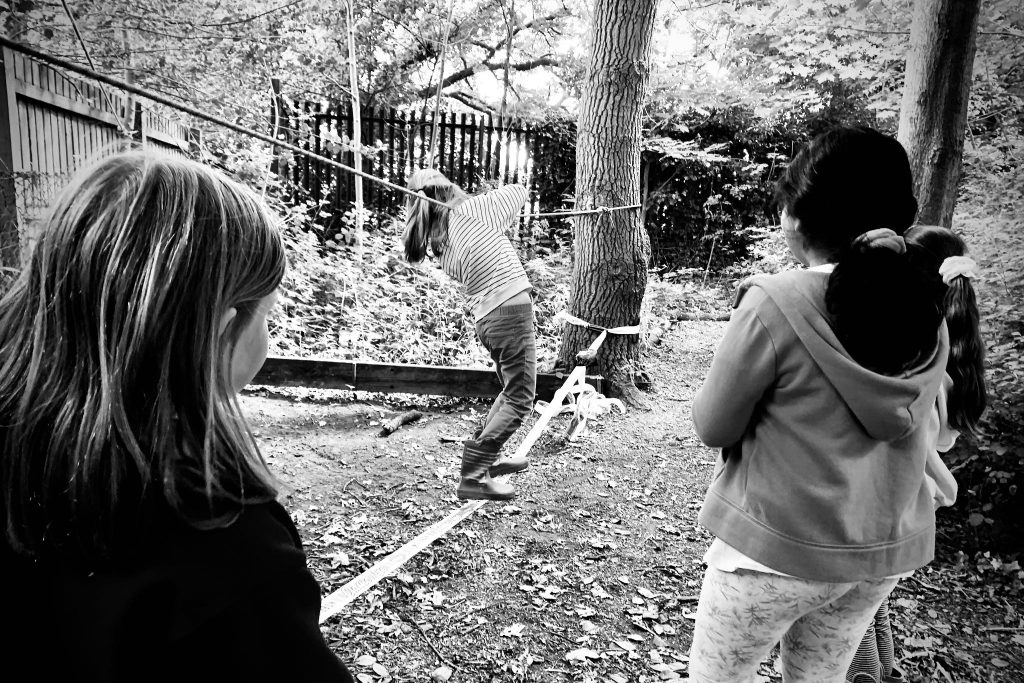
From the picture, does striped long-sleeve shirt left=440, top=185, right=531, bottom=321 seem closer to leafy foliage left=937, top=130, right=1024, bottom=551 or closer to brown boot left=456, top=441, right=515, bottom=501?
brown boot left=456, top=441, right=515, bottom=501

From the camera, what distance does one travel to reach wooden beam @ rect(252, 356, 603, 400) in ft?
16.6

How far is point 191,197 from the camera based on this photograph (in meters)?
0.72

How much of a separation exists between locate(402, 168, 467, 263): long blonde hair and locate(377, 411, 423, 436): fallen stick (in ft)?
5.68

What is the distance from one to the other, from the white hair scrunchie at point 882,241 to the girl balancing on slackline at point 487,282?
85.5 inches

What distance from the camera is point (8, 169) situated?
2.93 m

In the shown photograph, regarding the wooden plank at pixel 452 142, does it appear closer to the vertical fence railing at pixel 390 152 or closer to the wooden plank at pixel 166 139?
the vertical fence railing at pixel 390 152

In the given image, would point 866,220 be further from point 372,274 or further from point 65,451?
point 372,274

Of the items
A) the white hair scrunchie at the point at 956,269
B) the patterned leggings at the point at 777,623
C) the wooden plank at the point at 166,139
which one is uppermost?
the wooden plank at the point at 166,139

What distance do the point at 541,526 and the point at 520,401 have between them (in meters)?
0.74

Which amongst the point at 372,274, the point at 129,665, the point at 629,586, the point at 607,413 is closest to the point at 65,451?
the point at 129,665

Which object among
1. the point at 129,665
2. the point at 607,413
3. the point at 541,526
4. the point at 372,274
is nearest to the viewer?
the point at 129,665

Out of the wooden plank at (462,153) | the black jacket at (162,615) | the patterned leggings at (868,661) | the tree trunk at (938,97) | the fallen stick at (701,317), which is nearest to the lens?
the black jacket at (162,615)

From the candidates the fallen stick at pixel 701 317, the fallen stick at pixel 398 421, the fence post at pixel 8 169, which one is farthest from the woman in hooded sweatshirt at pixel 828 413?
the fallen stick at pixel 701 317

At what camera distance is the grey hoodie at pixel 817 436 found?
1223mm
